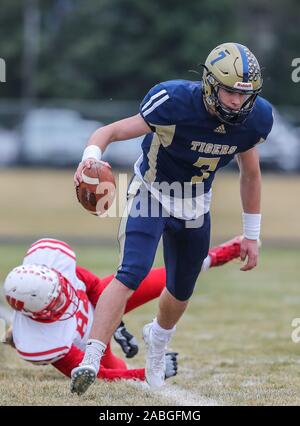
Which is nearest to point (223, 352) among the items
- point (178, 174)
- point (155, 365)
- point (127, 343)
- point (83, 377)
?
point (127, 343)

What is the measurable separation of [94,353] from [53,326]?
49cm

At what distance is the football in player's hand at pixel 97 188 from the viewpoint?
404 cm

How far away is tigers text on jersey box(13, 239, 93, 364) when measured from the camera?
14.6 feet

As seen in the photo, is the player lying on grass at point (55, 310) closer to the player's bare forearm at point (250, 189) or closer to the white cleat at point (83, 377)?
the white cleat at point (83, 377)

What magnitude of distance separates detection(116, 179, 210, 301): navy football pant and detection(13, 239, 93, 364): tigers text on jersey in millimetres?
467

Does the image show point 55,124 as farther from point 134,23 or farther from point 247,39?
point 247,39

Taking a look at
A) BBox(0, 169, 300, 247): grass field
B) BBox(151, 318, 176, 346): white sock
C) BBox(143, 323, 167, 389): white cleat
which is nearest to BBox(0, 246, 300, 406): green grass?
BBox(143, 323, 167, 389): white cleat

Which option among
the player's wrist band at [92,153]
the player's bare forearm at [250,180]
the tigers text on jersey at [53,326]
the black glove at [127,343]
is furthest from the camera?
the black glove at [127,343]

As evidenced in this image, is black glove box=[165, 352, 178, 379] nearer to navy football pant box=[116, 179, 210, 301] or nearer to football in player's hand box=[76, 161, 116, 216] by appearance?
navy football pant box=[116, 179, 210, 301]

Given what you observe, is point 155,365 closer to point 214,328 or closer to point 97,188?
point 97,188

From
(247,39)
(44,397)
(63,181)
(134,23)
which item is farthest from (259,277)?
(247,39)

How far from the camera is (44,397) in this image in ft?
13.5

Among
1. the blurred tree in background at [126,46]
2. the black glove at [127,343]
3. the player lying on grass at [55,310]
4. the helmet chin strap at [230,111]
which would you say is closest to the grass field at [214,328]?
the player lying on grass at [55,310]

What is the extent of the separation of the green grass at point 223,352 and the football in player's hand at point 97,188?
82cm
